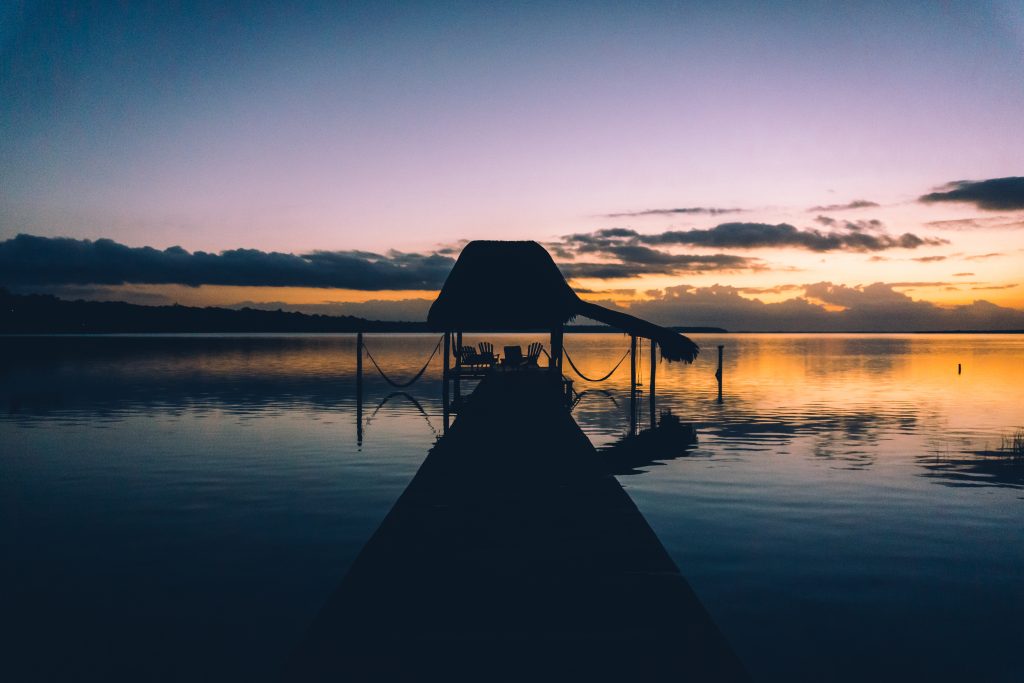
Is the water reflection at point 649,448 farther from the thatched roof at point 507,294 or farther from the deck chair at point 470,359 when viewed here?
the deck chair at point 470,359

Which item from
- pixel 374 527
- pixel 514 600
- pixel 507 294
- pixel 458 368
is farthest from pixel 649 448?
pixel 514 600

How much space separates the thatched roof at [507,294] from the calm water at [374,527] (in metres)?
4.16

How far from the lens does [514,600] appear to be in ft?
17.1

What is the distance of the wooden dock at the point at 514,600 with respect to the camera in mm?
4215

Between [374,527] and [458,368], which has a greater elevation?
[458,368]

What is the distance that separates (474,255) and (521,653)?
23.1 meters

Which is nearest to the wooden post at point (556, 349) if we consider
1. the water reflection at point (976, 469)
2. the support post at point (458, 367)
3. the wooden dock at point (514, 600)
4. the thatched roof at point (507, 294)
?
the thatched roof at point (507, 294)

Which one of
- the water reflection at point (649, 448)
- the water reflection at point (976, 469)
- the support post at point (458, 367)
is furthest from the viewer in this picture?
the support post at point (458, 367)

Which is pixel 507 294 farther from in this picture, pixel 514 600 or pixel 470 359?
pixel 514 600

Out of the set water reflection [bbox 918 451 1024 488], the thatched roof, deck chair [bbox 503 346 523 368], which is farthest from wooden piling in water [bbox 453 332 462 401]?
water reflection [bbox 918 451 1024 488]

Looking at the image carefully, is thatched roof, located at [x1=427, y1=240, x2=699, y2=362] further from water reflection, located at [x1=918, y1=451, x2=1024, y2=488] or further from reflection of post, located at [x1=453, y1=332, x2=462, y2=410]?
water reflection, located at [x1=918, y1=451, x2=1024, y2=488]

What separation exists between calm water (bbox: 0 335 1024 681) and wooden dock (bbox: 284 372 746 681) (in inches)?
61.5

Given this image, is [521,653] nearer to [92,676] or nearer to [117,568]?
[92,676]

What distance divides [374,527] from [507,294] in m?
15.5
